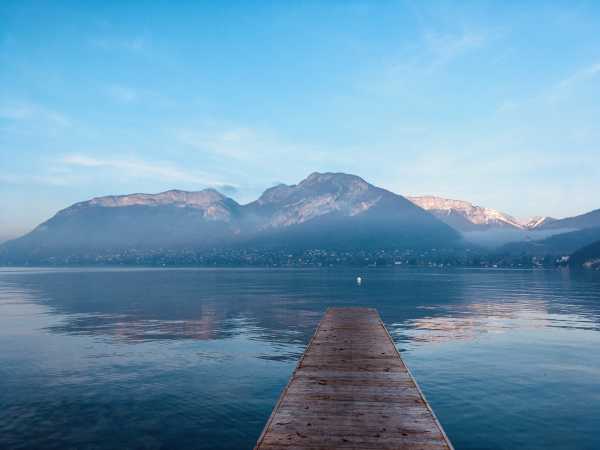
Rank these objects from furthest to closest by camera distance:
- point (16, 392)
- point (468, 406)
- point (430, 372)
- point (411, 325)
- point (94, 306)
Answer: point (94, 306)
point (411, 325)
point (430, 372)
point (16, 392)
point (468, 406)

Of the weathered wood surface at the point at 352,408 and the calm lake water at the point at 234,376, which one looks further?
the calm lake water at the point at 234,376

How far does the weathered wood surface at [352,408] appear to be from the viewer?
14789 millimetres

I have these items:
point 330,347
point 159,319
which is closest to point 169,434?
point 330,347

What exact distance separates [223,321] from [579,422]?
151 ft

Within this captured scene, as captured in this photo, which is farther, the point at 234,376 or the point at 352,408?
the point at 234,376

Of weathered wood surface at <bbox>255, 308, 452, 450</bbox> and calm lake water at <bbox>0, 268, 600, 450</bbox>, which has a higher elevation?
weathered wood surface at <bbox>255, 308, 452, 450</bbox>

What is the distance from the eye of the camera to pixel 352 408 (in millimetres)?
18078

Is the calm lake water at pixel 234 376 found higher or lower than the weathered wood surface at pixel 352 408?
lower

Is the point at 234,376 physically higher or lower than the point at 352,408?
lower

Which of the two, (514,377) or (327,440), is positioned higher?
(327,440)

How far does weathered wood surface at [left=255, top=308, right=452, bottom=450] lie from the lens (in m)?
14.8

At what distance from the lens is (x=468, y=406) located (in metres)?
26.5

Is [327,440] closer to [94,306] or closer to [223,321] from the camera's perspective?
[223,321]

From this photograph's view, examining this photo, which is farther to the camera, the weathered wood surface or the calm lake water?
the calm lake water
